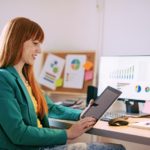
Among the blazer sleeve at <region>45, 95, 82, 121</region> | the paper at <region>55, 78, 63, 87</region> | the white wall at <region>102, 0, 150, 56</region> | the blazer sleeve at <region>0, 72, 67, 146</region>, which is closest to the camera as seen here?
the blazer sleeve at <region>0, 72, 67, 146</region>

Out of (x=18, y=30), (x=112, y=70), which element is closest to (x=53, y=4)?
(x=112, y=70)

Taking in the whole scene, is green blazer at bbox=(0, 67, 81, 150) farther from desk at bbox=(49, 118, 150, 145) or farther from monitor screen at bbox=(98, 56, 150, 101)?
monitor screen at bbox=(98, 56, 150, 101)

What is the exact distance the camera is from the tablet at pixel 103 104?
4.72ft

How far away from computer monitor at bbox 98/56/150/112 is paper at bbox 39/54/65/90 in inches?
18.8

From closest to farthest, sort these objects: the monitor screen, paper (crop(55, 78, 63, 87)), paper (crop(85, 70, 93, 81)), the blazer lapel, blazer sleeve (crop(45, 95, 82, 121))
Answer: the blazer lapel → blazer sleeve (crop(45, 95, 82, 121)) → the monitor screen → paper (crop(85, 70, 93, 81)) → paper (crop(55, 78, 63, 87))

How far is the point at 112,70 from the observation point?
2.09 m

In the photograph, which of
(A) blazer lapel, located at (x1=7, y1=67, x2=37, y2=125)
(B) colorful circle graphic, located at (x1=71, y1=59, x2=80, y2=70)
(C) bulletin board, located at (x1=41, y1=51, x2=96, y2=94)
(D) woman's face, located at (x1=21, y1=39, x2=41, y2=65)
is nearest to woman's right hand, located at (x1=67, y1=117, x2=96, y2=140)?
(A) blazer lapel, located at (x1=7, y1=67, x2=37, y2=125)

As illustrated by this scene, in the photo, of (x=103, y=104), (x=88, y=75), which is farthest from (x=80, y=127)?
(x=88, y=75)

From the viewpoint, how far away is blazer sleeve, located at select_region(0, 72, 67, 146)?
1.24 m

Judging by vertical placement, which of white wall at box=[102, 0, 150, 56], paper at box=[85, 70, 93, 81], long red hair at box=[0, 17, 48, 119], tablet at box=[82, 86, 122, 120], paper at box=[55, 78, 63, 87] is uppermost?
white wall at box=[102, 0, 150, 56]

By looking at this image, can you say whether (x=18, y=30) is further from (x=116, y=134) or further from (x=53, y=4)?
(x=53, y=4)

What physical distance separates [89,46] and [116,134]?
1.19 metres

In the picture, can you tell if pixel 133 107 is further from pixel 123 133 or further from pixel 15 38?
pixel 15 38

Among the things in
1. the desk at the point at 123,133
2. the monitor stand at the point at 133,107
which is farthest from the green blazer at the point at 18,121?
the monitor stand at the point at 133,107
